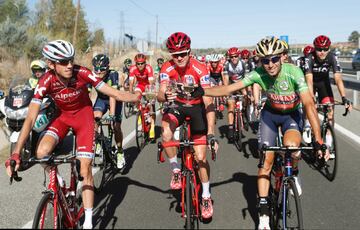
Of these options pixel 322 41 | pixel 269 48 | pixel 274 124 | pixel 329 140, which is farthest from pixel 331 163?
pixel 269 48

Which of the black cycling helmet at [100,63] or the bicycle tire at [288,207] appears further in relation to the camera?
the black cycling helmet at [100,63]

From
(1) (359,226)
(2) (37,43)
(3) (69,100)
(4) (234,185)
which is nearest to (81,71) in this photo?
(3) (69,100)

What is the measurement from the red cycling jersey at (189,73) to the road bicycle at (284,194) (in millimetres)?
1326

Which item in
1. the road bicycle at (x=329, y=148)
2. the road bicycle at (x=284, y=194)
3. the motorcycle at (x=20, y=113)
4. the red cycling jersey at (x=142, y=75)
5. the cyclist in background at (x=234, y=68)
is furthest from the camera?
the cyclist in background at (x=234, y=68)

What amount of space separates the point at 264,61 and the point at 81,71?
2077mm

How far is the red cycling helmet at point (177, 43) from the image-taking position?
4918mm

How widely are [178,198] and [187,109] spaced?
1.27m

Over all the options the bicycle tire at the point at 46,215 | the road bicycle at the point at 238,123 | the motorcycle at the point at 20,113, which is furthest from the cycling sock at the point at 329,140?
the bicycle tire at the point at 46,215

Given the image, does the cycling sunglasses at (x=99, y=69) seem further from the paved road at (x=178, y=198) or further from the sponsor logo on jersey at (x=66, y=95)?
the sponsor logo on jersey at (x=66, y=95)

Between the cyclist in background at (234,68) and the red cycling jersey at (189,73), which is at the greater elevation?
the cyclist in background at (234,68)

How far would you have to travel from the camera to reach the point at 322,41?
285 inches

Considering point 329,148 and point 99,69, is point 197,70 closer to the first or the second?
point 99,69

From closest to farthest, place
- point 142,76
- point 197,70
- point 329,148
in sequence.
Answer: point 197,70, point 329,148, point 142,76

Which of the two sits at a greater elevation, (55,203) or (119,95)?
(119,95)
